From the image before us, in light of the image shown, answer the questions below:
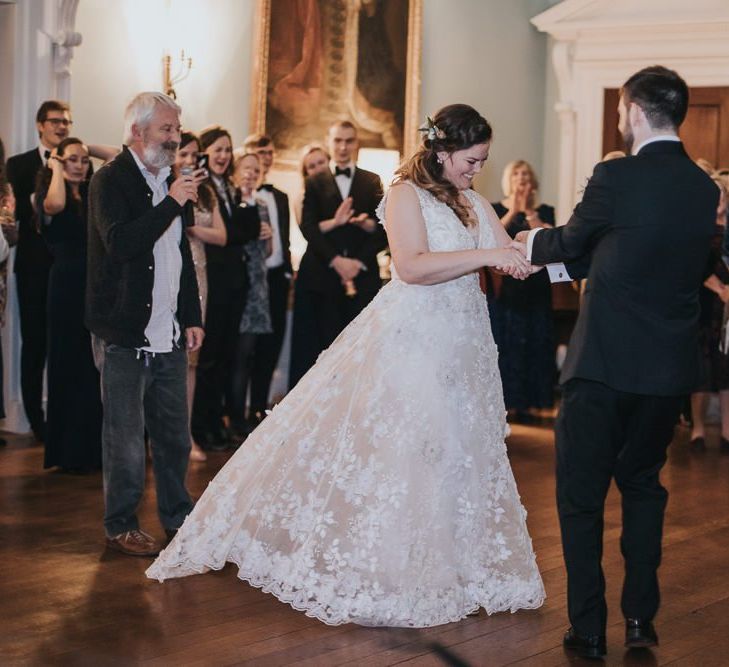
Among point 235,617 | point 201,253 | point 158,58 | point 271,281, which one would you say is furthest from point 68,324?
point 235,617

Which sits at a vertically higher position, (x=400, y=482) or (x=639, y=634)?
(x=400, y=482)

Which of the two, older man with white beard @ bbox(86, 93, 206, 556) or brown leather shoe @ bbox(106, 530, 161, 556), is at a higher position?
older man with white beard @ bbox(86, 93, 206, 556)

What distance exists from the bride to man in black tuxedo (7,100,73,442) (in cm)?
303

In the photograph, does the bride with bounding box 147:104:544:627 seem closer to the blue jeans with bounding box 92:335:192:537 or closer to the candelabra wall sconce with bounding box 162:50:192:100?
the blue jeans with bounding box 92:335:192:537

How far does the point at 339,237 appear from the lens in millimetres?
7293

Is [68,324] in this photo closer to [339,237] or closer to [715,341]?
[339,237]

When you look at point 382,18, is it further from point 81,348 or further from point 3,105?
point 81,348

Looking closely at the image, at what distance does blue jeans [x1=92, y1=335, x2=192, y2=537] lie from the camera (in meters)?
4.50

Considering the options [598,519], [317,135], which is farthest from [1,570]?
[317,135]

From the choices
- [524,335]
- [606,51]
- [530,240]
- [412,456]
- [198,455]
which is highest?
[606,51]

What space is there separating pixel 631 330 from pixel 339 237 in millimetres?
4029

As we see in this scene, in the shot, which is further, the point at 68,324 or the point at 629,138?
the point at 68,324

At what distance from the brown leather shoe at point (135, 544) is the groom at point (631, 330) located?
5.33ft

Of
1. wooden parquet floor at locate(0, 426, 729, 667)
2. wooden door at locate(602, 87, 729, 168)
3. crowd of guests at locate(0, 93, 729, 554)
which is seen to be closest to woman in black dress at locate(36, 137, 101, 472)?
crowd of guests at locate(0, 93, 729, 554)
